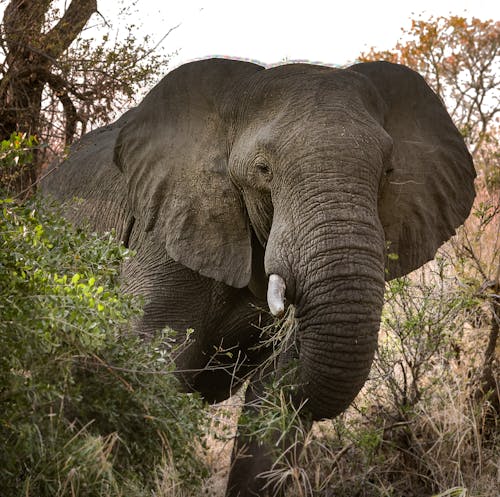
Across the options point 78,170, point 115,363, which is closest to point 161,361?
point 115,363

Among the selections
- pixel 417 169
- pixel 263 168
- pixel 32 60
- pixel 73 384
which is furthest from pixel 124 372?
pixel 32 60

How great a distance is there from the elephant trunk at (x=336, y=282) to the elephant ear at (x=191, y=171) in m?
0.50

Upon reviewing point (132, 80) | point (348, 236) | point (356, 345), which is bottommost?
point (356, 345)

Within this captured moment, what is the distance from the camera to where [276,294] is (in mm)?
3686

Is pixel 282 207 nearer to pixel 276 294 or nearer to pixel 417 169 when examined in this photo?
pixel 276 294

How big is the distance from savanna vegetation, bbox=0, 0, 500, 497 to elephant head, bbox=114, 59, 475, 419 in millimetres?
256

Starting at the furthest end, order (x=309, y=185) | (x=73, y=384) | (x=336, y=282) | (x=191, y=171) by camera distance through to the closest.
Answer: (x=191, y=171) → (x=309, y=185) → (x=336, y=282) → (x=73, y=384)

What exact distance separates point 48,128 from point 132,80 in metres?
0.68

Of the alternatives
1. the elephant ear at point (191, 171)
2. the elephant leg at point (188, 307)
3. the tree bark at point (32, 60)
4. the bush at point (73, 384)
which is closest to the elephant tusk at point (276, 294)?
the bush at point (73, 384)

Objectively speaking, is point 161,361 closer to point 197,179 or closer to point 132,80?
point 197,179

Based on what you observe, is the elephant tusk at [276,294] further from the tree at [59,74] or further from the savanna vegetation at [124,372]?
the tree at [59,74]

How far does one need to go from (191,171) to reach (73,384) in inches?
53.4

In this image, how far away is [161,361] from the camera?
11.7 feet

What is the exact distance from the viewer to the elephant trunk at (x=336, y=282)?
144 inches
